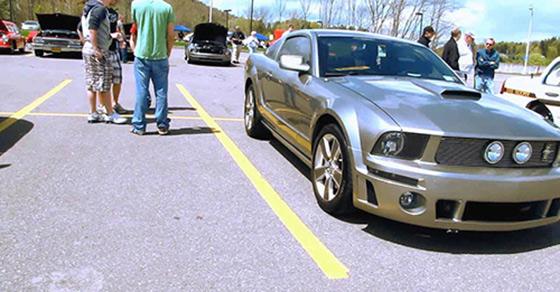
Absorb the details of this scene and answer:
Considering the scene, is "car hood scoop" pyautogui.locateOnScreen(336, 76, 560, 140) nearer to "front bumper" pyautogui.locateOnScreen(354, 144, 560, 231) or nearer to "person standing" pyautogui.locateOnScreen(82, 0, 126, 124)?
"front bumper" pyautogui.locateOnScreen(354, 144, 560, 231)

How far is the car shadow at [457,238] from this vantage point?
11.3 feet

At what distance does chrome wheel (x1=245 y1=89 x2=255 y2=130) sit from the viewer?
638 cm

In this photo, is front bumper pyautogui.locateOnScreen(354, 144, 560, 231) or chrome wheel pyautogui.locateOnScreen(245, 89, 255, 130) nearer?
front bumper pyautogui.locateOnScreen(354, 144, 560, 231)

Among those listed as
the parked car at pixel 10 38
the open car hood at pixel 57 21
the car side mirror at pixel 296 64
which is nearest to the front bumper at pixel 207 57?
the open car hood at pixel 57 21

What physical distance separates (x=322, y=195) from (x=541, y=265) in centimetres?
159

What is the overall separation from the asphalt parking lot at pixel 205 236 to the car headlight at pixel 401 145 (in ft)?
2.11

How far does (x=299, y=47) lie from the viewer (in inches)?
209

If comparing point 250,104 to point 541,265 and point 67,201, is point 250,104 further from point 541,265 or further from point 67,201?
point 541,265

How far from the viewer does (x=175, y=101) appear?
30.3ft

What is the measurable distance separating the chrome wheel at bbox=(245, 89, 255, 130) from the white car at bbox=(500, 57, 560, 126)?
3505 millimetres

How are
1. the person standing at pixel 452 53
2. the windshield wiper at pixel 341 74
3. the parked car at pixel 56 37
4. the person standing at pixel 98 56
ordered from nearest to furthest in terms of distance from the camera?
the windshield wiper at pixel 341 74 → the person standing at pixel 98 56 → the person standing at pixel 452 53 → the parked car at pixel 56 37

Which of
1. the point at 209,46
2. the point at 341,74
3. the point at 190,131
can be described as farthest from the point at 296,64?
the point at 209,46

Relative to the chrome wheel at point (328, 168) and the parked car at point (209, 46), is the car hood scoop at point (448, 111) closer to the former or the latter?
the chrome wheel at point (328, 168)

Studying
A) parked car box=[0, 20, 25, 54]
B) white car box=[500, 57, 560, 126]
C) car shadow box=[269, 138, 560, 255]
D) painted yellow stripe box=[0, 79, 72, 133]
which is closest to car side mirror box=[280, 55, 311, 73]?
car shadow box=[269, 138, 560, 255]
